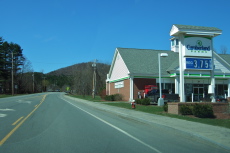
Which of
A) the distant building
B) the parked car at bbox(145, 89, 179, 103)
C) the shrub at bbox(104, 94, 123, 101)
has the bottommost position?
the shrub at bbox(104, 94, 123, 101)

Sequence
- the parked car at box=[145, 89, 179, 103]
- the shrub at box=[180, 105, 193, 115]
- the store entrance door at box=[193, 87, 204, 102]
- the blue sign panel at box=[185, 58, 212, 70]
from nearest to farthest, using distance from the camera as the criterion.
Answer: the shrub at box=[180, 105, 193, 115]
the blue sign panel at box=[185, 58, 212, 70]
the parked car at box=[145, 89, 179, 103]
the store entrance door at box=[193, 87, 204, 102]

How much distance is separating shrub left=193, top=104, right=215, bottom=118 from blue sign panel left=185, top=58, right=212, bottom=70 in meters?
6.73

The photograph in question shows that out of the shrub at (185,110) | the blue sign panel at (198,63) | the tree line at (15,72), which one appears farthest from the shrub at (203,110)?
the tree line at (15,72)

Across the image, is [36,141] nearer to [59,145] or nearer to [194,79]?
[59,145]

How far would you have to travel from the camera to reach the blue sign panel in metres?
21.7

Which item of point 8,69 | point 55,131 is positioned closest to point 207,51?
point 55,131

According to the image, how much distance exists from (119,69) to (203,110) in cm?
2374

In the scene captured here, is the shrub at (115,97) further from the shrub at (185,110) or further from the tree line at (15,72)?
the tree line at (15,72)

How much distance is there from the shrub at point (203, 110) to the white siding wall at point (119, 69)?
1894cm

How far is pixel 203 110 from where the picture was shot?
1527 cm

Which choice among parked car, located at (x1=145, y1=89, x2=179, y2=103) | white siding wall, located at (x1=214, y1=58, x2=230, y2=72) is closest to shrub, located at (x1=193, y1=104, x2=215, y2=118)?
parked car, located at (x1=145, y1=89, x2=179, y2=103)

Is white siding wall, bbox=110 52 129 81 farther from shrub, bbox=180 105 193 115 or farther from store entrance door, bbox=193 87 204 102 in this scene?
shrub, bbox=180 105 193 115

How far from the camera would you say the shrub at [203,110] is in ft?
50.1

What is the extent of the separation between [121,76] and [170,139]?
28210mm
